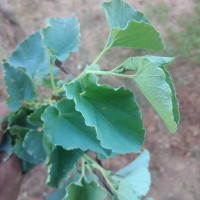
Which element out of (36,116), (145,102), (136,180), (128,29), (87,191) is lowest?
(145,102)

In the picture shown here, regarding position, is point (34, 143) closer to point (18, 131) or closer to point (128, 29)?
point (18, 131)

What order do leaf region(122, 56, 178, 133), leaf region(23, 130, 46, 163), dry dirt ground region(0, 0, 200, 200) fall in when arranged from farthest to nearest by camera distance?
dry dirt ground region(0, 0, 200, 200) → leaf region(23, 130, 46, 163) → leaf region(122, 56, 178, 133)

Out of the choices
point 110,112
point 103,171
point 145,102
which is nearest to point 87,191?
point 103,171

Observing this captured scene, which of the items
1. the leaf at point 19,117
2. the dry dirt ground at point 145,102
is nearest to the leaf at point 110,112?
the leaf at point 19,117

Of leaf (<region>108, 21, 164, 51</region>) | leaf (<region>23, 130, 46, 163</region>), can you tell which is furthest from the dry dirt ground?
leaf (<region>108, 21, 164, 51</region>)

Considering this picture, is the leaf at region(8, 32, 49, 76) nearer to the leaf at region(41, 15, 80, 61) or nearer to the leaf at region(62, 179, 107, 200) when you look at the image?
the leaf at region(41, 15, 80, 61)
